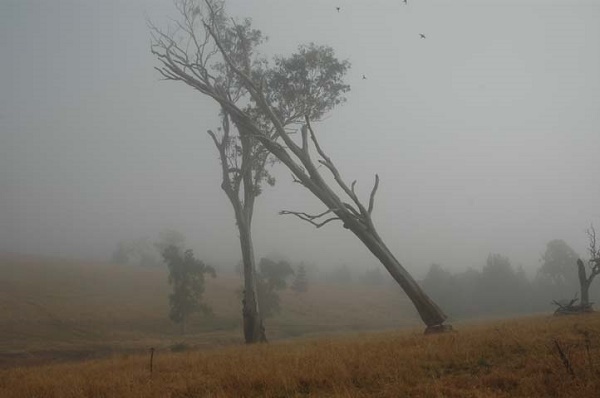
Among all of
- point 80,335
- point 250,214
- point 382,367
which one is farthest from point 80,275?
point 382,367

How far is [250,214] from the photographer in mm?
21016

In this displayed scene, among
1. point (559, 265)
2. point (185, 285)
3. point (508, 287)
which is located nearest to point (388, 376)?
point (185, 285)

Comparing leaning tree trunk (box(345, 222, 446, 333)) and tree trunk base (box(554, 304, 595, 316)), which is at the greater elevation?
leaning tree trunk (box(345, 222, 446, 333))

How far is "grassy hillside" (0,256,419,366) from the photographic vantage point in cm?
3297

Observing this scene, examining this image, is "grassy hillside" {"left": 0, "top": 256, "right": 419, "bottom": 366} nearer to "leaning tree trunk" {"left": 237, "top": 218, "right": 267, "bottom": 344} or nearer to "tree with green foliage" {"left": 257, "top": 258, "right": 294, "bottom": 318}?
"tree with green foliage" {"left": 257, "top": 258, "right": 294, "bottom": 318}

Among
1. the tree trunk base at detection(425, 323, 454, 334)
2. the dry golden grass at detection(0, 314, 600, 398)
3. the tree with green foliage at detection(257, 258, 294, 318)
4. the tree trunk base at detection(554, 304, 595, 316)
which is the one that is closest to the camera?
the dry golden grass at detection(0, 314, 600, 398)

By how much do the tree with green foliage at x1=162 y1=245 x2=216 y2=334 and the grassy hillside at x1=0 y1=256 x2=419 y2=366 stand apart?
265cm

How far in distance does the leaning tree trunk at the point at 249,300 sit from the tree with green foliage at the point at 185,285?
27.2 m

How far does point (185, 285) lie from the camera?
45031 millimetres

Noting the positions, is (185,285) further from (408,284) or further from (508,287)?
(508,287)

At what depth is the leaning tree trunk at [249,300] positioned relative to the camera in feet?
60.6

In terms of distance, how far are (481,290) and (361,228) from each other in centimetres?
6875

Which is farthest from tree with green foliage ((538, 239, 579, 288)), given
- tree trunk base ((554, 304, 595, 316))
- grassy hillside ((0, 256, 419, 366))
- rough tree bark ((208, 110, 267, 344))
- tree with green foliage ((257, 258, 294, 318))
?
rough tree bark ((208, 110, 267, 344))

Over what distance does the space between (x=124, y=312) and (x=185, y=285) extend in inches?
455
